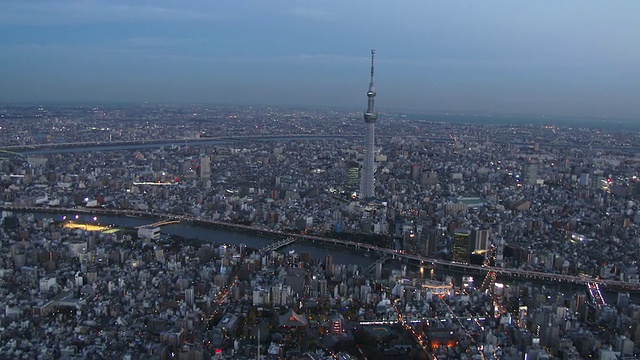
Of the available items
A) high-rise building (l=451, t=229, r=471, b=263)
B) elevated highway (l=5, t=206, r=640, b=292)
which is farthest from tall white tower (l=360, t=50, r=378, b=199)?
high-rise building (l=451, t=229, r=471, b=263)

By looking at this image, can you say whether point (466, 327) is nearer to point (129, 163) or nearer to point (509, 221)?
point (509, 221)

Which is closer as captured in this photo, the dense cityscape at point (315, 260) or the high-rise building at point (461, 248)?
the dense cityscape at point (315, 260)

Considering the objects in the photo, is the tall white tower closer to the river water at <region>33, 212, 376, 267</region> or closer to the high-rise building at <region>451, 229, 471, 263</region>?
the river water at <region>33, 212, 376, 267</region>

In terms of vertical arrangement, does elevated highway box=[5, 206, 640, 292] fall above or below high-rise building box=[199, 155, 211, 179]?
below

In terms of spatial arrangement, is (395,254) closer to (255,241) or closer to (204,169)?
(255,241)

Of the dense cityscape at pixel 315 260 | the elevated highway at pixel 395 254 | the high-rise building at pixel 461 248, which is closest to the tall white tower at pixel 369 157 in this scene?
the dense cityscape at pixel 315 260

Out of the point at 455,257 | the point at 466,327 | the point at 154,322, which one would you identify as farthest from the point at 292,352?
the point at 455,257

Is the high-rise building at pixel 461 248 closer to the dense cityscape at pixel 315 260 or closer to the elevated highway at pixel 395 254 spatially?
the dense cityscape at pixel 315 260

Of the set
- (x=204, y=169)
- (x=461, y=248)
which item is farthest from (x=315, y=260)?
(x=204, y=169)

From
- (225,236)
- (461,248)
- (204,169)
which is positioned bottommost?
(225,236)
